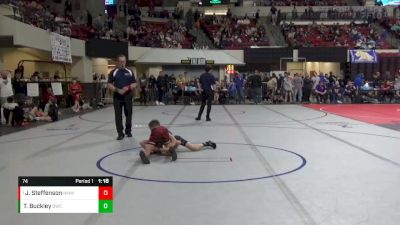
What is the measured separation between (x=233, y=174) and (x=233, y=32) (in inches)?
1045

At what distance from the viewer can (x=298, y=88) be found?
2198 cm

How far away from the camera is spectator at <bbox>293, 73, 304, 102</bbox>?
21869mm

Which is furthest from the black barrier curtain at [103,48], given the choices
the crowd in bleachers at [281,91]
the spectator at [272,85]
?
the spectator at [272,85]

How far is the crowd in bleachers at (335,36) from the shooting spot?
96.1ft

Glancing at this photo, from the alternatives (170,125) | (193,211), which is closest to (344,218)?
(193,211)

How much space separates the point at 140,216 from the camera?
13.5ft

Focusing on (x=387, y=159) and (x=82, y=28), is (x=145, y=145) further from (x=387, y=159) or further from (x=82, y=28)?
(x=82, y=28)

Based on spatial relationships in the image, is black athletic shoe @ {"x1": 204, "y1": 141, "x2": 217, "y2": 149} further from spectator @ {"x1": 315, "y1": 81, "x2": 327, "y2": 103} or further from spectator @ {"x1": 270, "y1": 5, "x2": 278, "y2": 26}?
spectator @ {"x1": 270, "y1": 5, "x2": 278, "y2": 26}

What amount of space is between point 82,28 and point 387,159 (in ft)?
63.8

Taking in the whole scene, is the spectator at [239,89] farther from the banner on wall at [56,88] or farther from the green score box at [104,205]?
the green score box at [104,205]

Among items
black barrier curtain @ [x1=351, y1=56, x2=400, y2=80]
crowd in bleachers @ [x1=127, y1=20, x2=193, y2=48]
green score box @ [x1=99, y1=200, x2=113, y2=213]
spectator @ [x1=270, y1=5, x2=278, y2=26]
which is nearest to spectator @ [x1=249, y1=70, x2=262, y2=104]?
crowd in bleachers @ [x1=127, y1=20, x2=193, y2=48]

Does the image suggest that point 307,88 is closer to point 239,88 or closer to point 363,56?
point 239,88

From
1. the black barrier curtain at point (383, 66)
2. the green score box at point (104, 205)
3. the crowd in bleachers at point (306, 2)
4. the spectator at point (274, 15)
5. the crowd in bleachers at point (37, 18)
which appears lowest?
the green score box at point (104, 205)

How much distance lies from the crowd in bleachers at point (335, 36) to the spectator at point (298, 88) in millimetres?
6755
